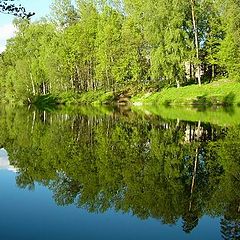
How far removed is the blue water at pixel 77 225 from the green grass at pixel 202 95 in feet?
136

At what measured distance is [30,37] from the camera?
99438 mm

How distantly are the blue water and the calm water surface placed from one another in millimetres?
23

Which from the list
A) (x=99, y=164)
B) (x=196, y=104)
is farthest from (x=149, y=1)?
(x=99, y=164)

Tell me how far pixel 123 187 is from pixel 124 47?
5899cm

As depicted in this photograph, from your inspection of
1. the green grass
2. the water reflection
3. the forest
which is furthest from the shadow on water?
the water reflection

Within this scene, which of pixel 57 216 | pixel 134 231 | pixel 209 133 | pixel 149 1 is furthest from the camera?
pixel 149 1

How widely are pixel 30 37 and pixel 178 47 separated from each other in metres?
50.4

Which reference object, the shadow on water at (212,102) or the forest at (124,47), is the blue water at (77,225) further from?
the forest at (124,47)

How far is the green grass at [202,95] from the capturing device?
5216 centimetres

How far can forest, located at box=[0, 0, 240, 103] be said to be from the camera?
5962 centimetres

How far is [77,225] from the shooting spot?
34.0 ft

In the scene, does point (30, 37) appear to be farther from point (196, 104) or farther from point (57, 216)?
point (57, 216)

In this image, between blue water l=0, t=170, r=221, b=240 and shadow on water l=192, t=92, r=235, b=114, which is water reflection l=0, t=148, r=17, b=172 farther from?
shadow on water l=192, t=92, r=235, b=114

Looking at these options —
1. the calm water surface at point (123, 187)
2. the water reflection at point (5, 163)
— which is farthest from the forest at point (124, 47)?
the water reflection at point (5, 163)
